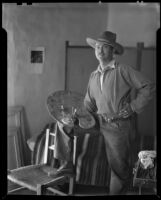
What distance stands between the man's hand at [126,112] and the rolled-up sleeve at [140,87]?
2 cm

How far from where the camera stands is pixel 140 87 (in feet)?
6.68

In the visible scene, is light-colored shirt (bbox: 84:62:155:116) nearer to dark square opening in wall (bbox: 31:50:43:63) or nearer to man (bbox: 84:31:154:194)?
man (bbox: 84:31:154:194)

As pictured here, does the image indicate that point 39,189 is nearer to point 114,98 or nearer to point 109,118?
point 109,118

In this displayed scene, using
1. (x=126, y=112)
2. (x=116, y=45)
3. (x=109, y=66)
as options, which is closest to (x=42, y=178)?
(x=126, y=112)

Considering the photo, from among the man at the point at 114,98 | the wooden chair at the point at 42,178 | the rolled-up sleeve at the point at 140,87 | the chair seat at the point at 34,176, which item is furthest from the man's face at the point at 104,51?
the chair seat at the point at 34,176

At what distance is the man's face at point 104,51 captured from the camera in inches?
80.7

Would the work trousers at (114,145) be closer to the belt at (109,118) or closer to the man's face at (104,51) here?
the belt at (109,118)

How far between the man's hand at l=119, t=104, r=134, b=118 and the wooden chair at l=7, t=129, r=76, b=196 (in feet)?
1.15

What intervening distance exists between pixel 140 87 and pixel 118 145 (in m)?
0.39

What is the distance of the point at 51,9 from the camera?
6.81ft

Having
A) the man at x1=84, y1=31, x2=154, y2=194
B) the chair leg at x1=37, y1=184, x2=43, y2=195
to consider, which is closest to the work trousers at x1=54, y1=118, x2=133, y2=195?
the man at x1=84, y1=31, x2=154, y2=194
